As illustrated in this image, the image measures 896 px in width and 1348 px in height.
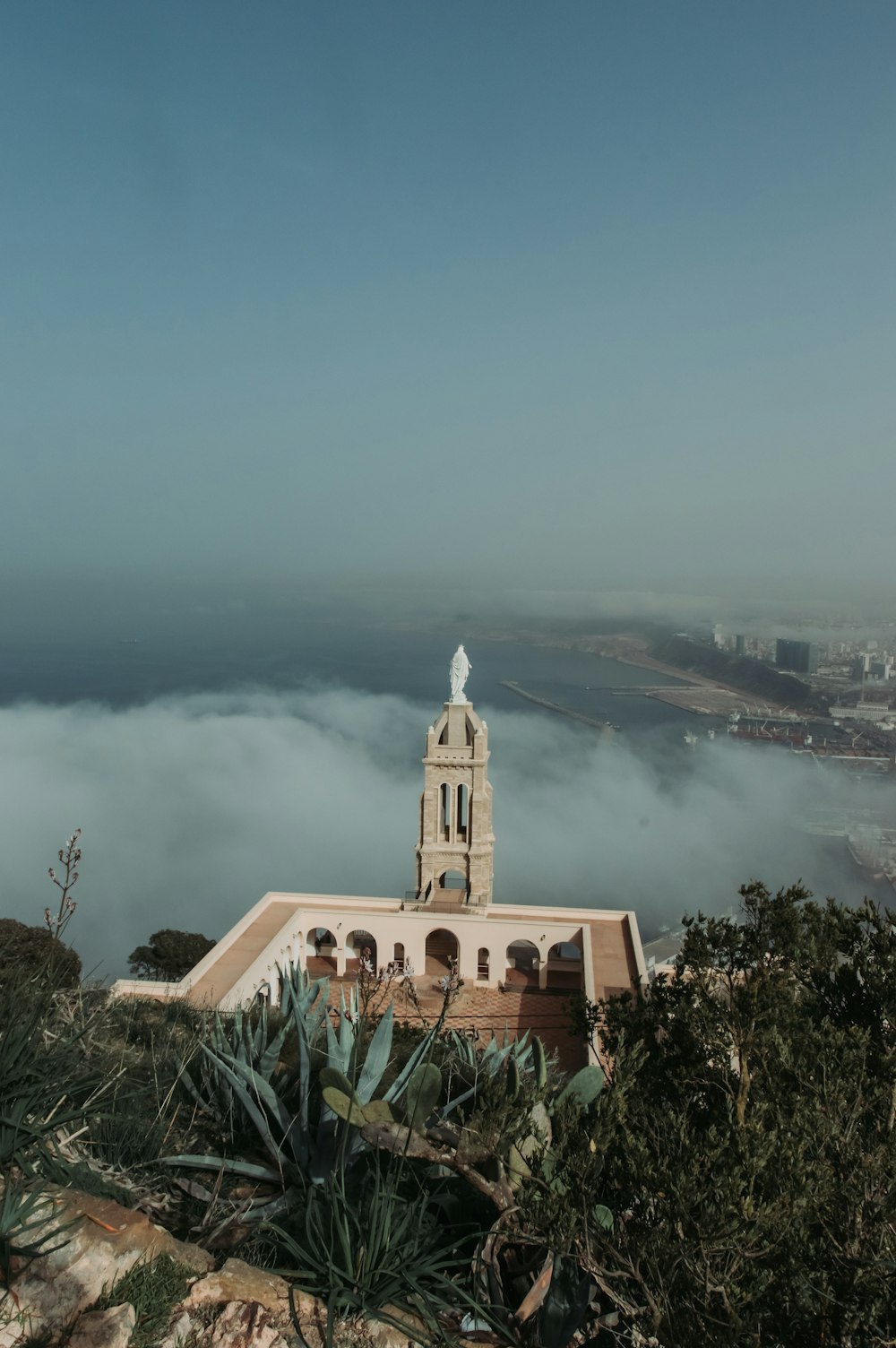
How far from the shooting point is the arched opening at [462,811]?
809 inches

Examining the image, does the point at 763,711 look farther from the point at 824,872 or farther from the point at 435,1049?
the point at 435,1049

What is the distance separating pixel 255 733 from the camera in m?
137

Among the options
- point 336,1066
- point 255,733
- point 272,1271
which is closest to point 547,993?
point 336,1066

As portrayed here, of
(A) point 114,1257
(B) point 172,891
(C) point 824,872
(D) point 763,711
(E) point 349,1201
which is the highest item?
(A) point 114,1257

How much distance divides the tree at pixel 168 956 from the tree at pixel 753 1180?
19.1 metres

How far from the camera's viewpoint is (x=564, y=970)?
1841 centimetres

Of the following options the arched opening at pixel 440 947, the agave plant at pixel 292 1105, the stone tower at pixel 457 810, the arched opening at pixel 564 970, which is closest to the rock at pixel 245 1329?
the agave plant at pixel 292 1105

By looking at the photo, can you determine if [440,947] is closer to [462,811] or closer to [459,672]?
[462,811]

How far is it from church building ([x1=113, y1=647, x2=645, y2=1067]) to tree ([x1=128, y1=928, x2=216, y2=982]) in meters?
5.19

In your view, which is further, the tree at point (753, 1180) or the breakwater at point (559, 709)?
the breakwater at point (559, 709)

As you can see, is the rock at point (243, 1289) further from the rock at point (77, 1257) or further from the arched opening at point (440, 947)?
the arched opening at point (440, 947)

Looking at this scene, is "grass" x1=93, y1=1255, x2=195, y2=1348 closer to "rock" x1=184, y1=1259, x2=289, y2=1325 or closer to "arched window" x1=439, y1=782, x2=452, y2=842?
"rock" x1=184, y1=1259, x2=289, y2=1325

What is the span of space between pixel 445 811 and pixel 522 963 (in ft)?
13.3

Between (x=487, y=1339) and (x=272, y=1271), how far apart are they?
1.05 metres
